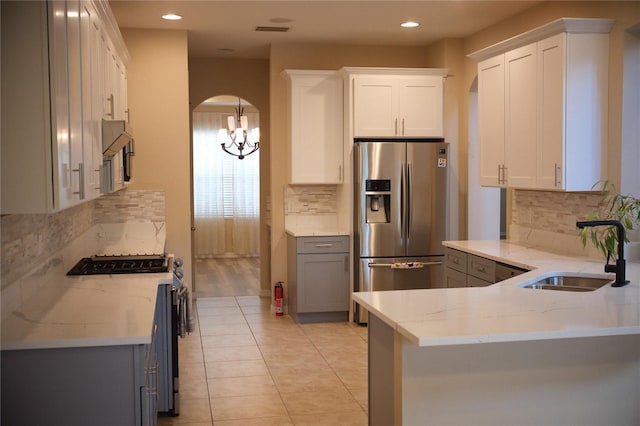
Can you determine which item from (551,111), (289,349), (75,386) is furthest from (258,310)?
(75,386)

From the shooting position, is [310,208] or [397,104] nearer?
[397,104]

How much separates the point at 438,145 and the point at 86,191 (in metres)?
4.10

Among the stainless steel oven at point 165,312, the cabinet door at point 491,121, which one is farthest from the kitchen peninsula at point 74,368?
the cabinet door at point 491,121

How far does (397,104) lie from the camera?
6.61 meters

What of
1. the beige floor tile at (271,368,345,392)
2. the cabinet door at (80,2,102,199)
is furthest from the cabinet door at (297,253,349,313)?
the cabinet door at (80,2,102,199)

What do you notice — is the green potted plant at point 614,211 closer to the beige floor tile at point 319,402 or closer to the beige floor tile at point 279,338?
the beige floor tile at point 319,402

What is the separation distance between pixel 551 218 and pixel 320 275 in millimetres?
2248

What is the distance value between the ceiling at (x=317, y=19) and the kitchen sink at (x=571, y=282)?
2475mm

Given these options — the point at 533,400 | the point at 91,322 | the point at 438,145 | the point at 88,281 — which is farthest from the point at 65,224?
the point at 438,145

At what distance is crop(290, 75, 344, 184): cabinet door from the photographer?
6762mm

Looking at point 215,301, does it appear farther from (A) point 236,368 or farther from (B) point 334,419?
(B) point 334,419

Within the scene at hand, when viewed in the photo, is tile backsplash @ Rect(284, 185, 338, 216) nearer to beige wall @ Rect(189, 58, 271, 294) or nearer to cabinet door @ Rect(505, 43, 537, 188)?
beige wall @ Rect(189, 58, 271, 294)

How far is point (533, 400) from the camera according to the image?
2.72m

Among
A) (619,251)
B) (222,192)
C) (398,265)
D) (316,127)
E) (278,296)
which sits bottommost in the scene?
(278,296)
